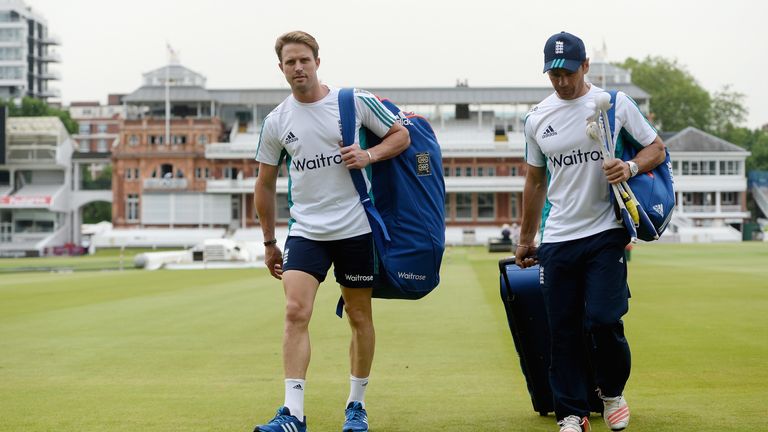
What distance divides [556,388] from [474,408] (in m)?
1.01

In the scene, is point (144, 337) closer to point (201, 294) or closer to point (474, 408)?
point (474, 408)

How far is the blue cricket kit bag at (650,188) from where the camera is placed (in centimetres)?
597

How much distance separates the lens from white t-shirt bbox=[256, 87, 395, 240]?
648 centimetres

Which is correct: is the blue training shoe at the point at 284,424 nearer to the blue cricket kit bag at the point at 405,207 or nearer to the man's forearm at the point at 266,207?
the blue cricket kit bag at the point at 405,207

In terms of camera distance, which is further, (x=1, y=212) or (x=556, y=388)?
(x=1, y=212)

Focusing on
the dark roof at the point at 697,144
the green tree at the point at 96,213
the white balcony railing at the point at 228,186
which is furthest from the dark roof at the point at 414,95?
the green tree at the point at 96,213

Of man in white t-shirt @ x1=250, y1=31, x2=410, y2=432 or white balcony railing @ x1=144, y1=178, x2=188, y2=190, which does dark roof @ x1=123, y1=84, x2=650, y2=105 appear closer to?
white balcony railing @ x1=144, y1=178, x2=188, y2=190

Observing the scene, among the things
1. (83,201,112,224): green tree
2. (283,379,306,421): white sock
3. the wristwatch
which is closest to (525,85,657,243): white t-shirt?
the wristwatch

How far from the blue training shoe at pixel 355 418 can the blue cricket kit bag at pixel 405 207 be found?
2.44 ft

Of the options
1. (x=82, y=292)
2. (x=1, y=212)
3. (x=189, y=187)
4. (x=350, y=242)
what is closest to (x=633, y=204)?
(x=350, y=242)

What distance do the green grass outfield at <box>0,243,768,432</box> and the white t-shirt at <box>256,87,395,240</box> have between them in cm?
123

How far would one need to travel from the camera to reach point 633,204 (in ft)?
19.3

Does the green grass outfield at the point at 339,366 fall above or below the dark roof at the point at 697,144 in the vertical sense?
below

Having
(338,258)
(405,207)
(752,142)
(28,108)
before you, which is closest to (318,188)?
(338,258)
